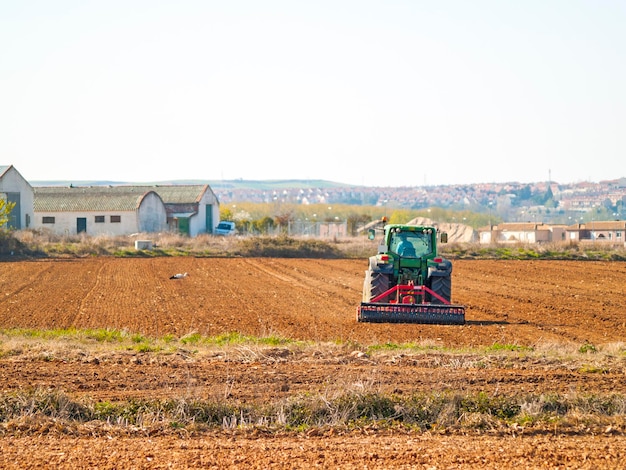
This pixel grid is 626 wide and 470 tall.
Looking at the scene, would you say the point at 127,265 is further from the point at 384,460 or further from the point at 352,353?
the point at 384,460

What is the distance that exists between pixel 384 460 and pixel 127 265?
32.7 metres

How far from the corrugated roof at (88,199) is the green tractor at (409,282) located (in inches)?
1802

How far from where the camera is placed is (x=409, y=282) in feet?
72.1

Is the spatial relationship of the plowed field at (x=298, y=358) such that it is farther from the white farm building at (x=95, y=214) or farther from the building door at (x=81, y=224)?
the building door at (x=81, y=224)

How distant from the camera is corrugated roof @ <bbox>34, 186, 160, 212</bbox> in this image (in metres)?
66.3

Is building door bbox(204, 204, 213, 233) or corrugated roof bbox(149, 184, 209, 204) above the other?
corrugated roof bbox(149, 184, 209, 204)

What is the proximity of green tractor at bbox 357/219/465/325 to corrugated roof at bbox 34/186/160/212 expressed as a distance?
150 feet

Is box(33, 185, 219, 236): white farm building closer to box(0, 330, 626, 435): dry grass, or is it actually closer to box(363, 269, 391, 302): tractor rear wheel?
box(363, 269, 391, 302): tractor rear wheel

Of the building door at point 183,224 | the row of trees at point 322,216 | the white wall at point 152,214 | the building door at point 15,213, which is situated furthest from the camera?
the row of trees at point 322,216

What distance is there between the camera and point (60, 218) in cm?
6606

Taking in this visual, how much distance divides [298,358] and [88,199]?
55719mm

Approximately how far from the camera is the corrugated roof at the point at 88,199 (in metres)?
66.3

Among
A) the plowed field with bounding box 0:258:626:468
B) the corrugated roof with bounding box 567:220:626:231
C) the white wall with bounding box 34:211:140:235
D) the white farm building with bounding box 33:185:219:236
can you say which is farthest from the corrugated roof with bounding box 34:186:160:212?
the corrugated roof with bounding box 567:220:626:231

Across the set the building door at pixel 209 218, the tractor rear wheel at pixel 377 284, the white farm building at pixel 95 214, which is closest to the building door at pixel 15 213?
the white farm building at pixel 95 214
